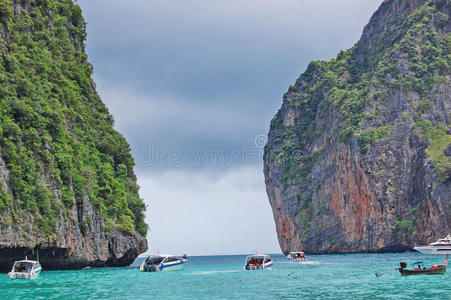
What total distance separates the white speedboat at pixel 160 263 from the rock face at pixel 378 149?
50755 mm

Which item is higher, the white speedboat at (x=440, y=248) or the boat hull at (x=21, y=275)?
→ the white speedboat at (x=440, y=248)

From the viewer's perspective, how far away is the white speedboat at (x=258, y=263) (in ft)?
187

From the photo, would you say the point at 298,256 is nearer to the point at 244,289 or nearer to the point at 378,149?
the point at 378,149

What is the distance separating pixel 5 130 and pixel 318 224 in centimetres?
9033

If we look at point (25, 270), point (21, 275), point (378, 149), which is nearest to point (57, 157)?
point (25, 270)

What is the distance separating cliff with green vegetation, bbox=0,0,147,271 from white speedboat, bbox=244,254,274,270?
50.2 feet

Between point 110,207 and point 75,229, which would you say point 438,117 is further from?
point 75,229

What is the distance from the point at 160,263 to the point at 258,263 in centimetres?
1202

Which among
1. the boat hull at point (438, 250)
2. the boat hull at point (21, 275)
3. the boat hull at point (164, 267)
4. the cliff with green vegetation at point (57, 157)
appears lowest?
the boat hull at point (21, 275)

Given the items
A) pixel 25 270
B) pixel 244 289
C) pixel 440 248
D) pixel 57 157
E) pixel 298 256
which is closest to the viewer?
pixel 244 289

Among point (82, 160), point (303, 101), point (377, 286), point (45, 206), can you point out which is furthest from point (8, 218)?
point (303, 101)

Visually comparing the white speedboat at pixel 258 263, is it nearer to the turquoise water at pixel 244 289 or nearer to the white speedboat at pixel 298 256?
the turquoise water at pixel 244 289

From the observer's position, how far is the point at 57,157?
4962 centimetres

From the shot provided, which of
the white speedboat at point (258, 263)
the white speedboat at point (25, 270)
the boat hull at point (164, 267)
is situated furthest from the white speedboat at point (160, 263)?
the white speedboat at point (25, 270)
